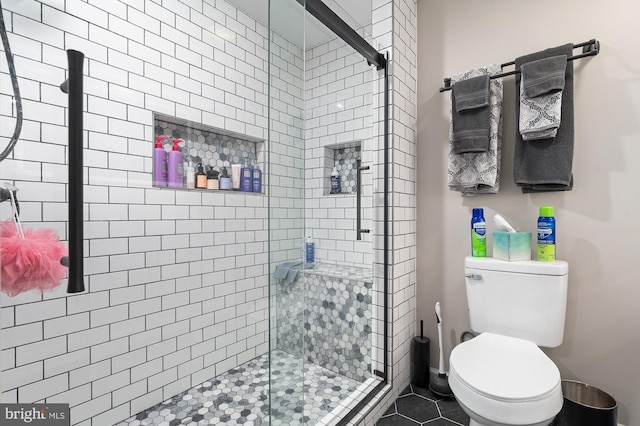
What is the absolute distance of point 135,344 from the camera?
1.67 meters

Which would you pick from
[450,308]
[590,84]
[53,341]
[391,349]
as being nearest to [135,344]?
[53,341]

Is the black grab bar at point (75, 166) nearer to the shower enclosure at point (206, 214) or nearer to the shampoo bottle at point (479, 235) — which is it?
the shower enclosure at point (206, 214)

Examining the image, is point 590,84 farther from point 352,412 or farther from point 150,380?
point 150,380

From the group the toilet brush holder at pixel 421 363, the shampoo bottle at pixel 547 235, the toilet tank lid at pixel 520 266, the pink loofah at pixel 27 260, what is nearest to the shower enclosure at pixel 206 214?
the pink loofah at pixel 27 260

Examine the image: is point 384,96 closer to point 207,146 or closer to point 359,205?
point 359,205

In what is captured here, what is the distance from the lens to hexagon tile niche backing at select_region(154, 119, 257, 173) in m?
1.92

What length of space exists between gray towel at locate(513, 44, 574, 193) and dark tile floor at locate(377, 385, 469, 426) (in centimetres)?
126

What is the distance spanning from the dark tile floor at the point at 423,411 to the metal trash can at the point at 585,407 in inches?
17.5

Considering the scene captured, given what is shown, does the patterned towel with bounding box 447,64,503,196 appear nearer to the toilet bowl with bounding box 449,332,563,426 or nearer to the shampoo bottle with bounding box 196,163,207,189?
the toilet bowl with bounding box 449,332,563,426

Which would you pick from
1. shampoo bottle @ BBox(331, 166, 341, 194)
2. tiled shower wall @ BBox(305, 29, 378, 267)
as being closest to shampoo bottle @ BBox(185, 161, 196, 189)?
tiled shower wall @ BBox(305, 29, 378, 267)

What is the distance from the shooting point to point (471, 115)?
1.68 m

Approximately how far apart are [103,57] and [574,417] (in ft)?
9.08

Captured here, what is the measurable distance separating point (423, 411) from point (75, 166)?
1.95 m

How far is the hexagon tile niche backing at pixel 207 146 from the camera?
1.92m
